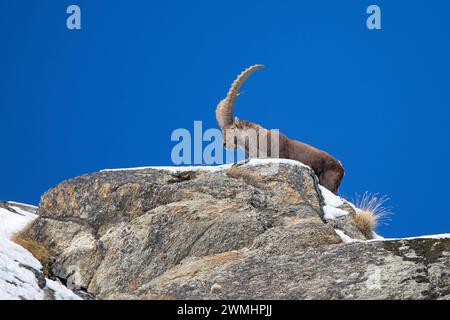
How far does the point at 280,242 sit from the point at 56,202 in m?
4.50

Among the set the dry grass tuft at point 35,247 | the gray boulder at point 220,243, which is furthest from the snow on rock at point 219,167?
the dry grass tuft at point 35,247

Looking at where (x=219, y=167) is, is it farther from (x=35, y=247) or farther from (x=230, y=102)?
(x=230, y=102)

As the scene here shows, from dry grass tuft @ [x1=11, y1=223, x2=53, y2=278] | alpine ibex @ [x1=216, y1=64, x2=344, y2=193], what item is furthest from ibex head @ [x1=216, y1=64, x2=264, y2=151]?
dry grass tuft @ [x1=11, y1=223, x2=53, y2=278]

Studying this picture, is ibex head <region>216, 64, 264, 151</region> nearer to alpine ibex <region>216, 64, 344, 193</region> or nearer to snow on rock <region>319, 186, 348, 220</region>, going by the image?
alpine ibex <region>216, 64, 344, 193</region>

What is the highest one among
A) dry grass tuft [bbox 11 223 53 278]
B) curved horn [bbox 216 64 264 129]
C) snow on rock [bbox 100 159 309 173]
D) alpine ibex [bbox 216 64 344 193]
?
curved horn [bbox 216 64 264 129]

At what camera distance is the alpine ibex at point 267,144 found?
62.6ft

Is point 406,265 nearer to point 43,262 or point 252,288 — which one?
point 252,288

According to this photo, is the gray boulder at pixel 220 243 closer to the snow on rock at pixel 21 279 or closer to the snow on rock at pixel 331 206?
the snow on rock at pixel 331 206

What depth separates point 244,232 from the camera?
1170cm

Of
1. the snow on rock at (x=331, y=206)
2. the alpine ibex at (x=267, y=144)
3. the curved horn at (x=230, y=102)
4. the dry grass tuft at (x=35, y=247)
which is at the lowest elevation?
the dry grass tuft at (x=35, y=247)

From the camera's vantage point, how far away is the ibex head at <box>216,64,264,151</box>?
19422 mm

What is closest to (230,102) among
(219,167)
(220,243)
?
(219,167)

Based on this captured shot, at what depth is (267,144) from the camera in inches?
762

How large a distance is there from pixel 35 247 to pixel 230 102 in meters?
8.28
